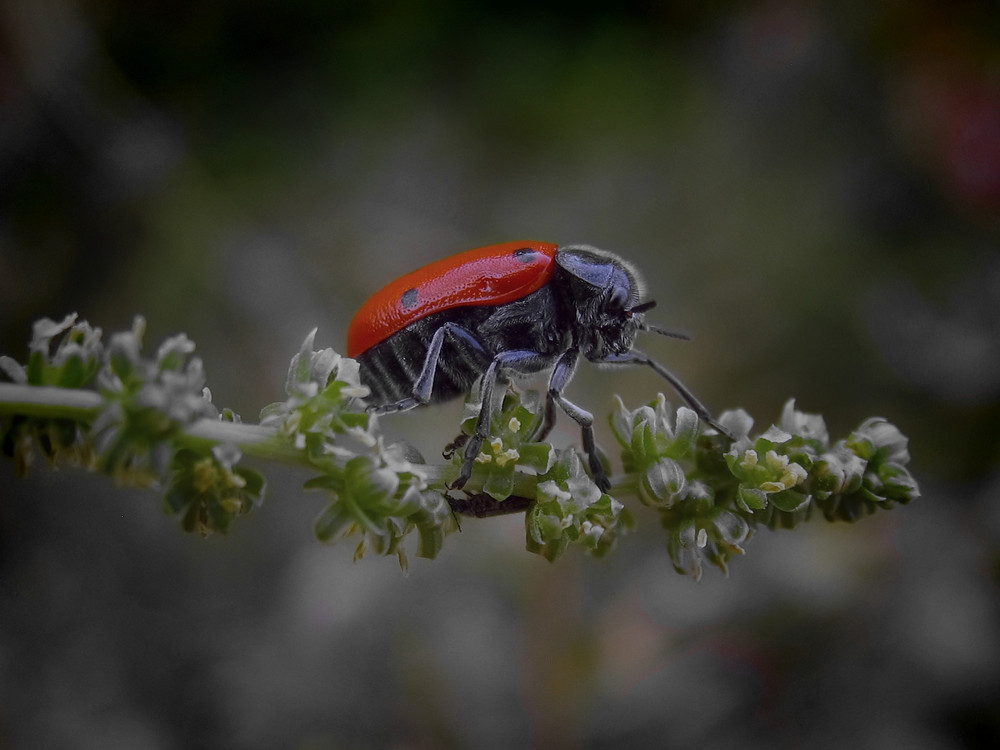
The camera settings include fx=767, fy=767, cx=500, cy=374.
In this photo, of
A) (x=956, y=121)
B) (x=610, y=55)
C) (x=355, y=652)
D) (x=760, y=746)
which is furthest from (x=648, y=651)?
(x=610, y=55)

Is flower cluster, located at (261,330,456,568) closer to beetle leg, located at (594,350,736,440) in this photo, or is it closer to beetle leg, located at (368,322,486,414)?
beetle leg, located at (368,322,486,414)

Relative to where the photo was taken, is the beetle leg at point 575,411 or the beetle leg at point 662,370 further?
the beetle leg at point 662,370

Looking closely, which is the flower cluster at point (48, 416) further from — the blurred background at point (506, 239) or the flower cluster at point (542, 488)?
the blurred background at point (506, 239)

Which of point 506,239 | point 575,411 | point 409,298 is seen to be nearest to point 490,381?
point 575,411

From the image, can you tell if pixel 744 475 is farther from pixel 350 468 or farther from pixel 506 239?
pixel 506 239

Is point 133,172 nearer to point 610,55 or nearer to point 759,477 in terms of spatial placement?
point 610,55

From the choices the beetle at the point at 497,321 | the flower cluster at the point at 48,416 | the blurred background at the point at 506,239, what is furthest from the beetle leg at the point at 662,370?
the blurred background at the point at 506,239

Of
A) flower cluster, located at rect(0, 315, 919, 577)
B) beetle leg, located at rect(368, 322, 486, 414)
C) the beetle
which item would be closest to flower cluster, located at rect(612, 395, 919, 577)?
flower cluster, located at rect(0, 315, 919, 577)
